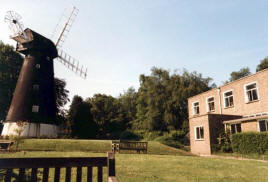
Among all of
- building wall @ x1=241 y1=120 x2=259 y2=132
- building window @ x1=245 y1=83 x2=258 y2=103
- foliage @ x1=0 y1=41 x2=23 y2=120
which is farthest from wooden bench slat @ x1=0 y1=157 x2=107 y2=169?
foliage @ x1=0 y1=41 x2=23 y2=120

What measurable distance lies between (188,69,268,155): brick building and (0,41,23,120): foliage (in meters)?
32.6

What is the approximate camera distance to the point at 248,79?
80.3ft

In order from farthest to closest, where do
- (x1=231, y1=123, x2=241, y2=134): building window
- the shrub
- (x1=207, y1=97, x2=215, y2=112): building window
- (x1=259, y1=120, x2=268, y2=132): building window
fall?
(x1=207, y1=97, x2=215, y2=112): building window
(x1=231, y1=123, x2=241, y2=134): building window
the shrub
(x1=259, y1=120, x2=268, y2=132): building window

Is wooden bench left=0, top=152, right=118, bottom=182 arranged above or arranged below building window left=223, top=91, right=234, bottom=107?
below

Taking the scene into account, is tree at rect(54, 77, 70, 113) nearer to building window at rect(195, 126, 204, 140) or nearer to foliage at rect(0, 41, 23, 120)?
foliage at rect(0, 41, 23, 120)

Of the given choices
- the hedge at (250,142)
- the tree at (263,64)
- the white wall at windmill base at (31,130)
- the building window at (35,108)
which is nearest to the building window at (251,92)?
the hedge at (250,142)

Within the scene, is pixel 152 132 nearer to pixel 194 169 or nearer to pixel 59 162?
pixel 194 169

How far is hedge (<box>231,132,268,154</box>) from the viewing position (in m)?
18.4

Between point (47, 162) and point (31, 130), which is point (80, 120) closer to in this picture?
point (31, 130)

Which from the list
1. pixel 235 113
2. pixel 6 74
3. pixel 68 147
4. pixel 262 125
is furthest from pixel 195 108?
pixel 6 74

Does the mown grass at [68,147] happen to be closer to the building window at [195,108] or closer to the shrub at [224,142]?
the shrub at [224,142]

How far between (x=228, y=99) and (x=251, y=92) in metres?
3.68

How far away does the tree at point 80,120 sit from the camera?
40.5m

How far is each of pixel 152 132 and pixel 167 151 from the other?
27.9 meters
